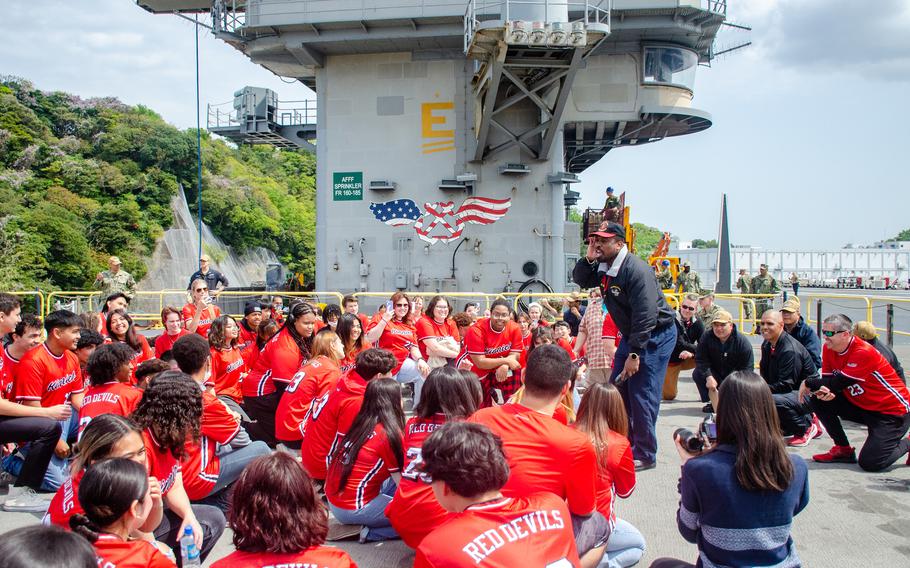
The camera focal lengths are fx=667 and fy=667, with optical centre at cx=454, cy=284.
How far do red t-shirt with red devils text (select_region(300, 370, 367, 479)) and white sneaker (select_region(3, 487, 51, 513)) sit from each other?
2119mm

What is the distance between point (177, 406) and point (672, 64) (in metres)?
17.6

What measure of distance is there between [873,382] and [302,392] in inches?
209

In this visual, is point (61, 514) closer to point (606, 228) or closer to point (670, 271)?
point (606, 228)

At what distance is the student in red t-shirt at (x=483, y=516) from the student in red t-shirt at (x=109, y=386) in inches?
115

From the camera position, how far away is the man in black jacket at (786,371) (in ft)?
22.4

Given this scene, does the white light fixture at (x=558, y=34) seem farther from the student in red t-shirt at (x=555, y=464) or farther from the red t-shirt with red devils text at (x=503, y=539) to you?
the red t-shirt with red devils text at (x=503, y=539)

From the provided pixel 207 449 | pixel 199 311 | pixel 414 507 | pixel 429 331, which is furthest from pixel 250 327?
pixel 414 507

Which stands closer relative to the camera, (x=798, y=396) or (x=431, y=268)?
(x=798, y=396)

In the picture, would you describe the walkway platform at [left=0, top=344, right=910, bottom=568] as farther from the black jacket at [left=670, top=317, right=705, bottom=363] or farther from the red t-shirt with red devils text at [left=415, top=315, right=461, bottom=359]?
the red t-shirt with red devils text at [left=415, top=315, right=461, bottom=359]

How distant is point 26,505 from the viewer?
5.25m

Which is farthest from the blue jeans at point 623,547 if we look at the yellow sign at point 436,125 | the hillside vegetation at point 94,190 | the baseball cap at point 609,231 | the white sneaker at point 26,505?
the hillside vegetation at point 94,190

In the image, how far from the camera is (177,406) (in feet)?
12.0

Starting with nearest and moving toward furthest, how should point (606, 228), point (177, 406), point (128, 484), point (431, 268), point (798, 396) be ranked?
1. point (128, 484)
2. point (177, 406)
3. point (606, 228)
4. point (798, 396)
5. point (431, 268)

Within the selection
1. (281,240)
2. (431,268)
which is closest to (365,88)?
(431,268)
